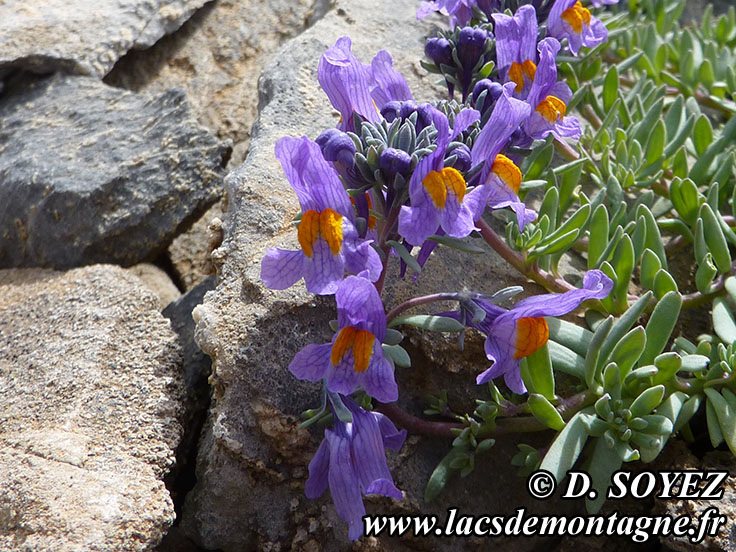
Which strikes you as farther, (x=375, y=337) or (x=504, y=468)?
(x=504, y=468)

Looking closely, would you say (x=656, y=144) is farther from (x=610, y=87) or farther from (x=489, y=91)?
(x=489, y=91)

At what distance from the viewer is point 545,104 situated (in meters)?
2.35

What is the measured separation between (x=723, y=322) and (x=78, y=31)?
3114 mm

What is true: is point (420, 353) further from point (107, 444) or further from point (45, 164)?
point (45, 164)

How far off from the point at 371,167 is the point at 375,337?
0.45 metres

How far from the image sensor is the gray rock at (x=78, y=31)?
3.43 meters

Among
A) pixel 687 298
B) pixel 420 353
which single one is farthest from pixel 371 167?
pixel 687 298

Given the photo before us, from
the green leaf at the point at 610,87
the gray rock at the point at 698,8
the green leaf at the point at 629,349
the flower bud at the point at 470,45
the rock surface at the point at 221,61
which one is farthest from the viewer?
the gray rock at the point at 698,8

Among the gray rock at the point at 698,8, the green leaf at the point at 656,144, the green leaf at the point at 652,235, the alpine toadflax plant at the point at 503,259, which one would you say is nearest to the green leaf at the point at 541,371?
the alpine toadflax plant at the point at 503,259

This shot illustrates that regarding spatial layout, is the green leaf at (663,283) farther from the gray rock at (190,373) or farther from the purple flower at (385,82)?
Result: the gray rock at (190,373)

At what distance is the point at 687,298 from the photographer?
258 centimetres

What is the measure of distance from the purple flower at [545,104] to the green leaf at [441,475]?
1.05 m

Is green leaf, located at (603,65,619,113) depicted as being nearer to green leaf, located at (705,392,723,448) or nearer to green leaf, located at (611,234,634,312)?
green leaf, located at (611,234,634,312)

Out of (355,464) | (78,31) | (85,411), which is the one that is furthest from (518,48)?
→ (78,31)
